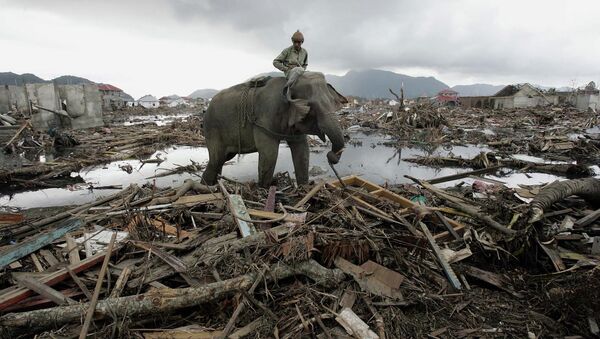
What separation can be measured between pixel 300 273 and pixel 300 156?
3.35m

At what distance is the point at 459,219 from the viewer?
4922 mm

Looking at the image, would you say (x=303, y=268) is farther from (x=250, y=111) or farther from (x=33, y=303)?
(x=250, y=111)

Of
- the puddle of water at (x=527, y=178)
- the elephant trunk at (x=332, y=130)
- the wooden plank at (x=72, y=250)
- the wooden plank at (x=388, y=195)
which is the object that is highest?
the elephant trunk at (x=332, y=130)

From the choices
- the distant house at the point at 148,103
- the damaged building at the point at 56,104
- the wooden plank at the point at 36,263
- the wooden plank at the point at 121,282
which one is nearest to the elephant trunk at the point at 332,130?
the wooden plank at the point at 121,282

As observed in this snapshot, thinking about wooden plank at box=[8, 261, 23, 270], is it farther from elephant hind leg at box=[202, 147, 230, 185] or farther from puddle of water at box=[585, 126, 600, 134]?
puddle of water at box=[585, 126, 600, 134]

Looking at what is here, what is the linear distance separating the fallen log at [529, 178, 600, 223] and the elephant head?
2810mm

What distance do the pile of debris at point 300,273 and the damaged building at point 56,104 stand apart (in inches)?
703

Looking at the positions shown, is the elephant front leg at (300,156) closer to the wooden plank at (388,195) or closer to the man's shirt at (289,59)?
the wooden plank at (388,195)

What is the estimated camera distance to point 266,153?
6000mm

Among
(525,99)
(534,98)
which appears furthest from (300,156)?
(534,98)

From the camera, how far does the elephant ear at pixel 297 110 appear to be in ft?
17.5

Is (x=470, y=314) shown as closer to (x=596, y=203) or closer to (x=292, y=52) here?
(x=596, y=203)

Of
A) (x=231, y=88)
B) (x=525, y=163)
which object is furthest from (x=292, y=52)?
(x=525, y=163)

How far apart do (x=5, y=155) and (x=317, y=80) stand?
46.4ft
